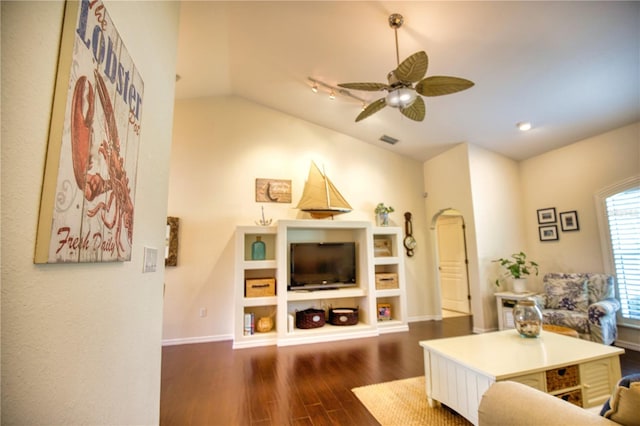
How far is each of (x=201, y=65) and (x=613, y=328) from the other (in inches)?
244

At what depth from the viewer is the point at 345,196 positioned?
5.20 m

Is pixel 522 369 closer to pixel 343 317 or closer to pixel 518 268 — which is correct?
pixel 343 317

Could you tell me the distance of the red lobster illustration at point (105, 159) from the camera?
83 centimetres

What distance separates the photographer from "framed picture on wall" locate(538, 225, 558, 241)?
14.9 feet

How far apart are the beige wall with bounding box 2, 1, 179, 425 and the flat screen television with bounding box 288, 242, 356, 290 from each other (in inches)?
124

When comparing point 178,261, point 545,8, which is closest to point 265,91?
point 178,261

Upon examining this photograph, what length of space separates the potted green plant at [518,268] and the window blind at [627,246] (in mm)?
951

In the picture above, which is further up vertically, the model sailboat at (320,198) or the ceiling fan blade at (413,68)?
the ceiling fan blade at (413,68)

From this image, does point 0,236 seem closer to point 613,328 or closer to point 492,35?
point 492,35

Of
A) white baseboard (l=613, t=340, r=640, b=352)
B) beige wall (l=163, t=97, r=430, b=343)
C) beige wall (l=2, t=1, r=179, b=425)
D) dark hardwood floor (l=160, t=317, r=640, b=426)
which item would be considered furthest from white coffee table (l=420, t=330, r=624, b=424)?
beige wall (l=163, t=97, r=430, b=343)

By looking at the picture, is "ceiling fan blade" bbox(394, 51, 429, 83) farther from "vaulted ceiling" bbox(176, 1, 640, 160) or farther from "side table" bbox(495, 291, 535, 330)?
"side table" bbox(495, 291, 535, 330)

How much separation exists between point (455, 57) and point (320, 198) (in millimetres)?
2592

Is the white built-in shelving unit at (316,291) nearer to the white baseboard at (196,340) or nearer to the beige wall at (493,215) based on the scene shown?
the white baseboard at (196,340)

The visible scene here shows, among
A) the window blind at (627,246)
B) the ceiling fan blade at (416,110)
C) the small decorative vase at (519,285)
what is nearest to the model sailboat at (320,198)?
the ceiling fan blade at (416,110)
